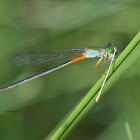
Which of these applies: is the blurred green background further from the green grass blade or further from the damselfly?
the green grass blade

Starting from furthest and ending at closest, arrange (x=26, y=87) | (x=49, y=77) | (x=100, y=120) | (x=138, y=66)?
1. (x=49, y=77)
2. (x=26, y=87)
3. (x=100, y=120)
4. (x=138, y=66)

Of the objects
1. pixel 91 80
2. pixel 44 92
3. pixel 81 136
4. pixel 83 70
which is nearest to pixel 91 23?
pixel 83 70

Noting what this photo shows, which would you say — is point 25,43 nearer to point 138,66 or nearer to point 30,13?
point 30,13

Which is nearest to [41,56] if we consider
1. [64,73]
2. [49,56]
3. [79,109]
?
[49,56]

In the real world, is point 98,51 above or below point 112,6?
below

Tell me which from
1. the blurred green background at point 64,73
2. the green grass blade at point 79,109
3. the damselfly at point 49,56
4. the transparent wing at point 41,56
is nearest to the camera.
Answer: the green grass blade at point 79,109

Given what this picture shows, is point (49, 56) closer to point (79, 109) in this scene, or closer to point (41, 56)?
point (41, 56)

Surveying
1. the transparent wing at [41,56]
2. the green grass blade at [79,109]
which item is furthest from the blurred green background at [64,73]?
the green grass blade at [79,109]

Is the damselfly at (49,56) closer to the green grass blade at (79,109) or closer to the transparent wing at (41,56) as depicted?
the transparent wing at (41,56)
